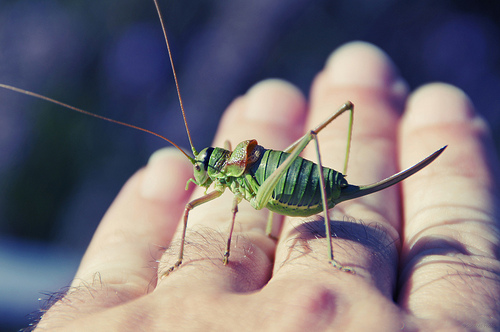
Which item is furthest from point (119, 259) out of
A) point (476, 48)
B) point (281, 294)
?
point (476, 48)

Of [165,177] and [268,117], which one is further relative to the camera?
[268,117]

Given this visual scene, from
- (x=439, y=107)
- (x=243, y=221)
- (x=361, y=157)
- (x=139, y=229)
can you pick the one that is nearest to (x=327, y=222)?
(x=243, y=221)

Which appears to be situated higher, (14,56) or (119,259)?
(14,56)

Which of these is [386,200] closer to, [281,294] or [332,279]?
[332,279]

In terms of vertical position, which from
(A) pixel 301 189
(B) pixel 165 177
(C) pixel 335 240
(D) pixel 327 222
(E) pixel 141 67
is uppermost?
(E) pixel 141 67

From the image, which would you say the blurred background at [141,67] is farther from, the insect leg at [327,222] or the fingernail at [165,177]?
the insect leg at [327,222]

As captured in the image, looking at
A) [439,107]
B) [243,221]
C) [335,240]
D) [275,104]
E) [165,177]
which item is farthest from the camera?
[275,104]

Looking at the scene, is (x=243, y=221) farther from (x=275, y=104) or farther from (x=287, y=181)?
(x=275, y=104)
